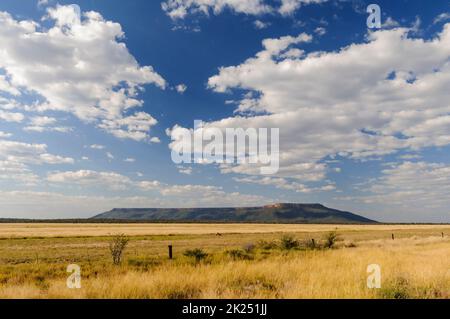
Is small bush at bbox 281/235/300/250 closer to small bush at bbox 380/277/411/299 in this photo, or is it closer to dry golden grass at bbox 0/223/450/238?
small bush at bbox 380/277/411/299

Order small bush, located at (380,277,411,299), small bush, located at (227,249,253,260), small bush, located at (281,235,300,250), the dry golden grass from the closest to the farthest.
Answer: small bush, located at (380,277,411,299), small bush, located at (227,249,253,260), small bush, located at (281,235,300,250), the dry golden grass

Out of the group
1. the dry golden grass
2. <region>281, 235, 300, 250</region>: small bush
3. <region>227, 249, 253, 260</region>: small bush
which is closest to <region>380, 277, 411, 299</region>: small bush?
<region>227, 249, 253, 260</region>: small bush

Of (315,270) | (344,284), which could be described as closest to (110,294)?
(344,284)

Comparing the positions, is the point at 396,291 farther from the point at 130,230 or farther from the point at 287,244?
the point at 130,230

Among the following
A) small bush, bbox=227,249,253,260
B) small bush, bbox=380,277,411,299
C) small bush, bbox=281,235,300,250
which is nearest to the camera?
small bush, bbox=380,277,411,299

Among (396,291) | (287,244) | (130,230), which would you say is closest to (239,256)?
(287,244)

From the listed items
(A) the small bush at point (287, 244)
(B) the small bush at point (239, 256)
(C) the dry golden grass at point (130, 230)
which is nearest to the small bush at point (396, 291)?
(B) the small bush at point (239, 256)
